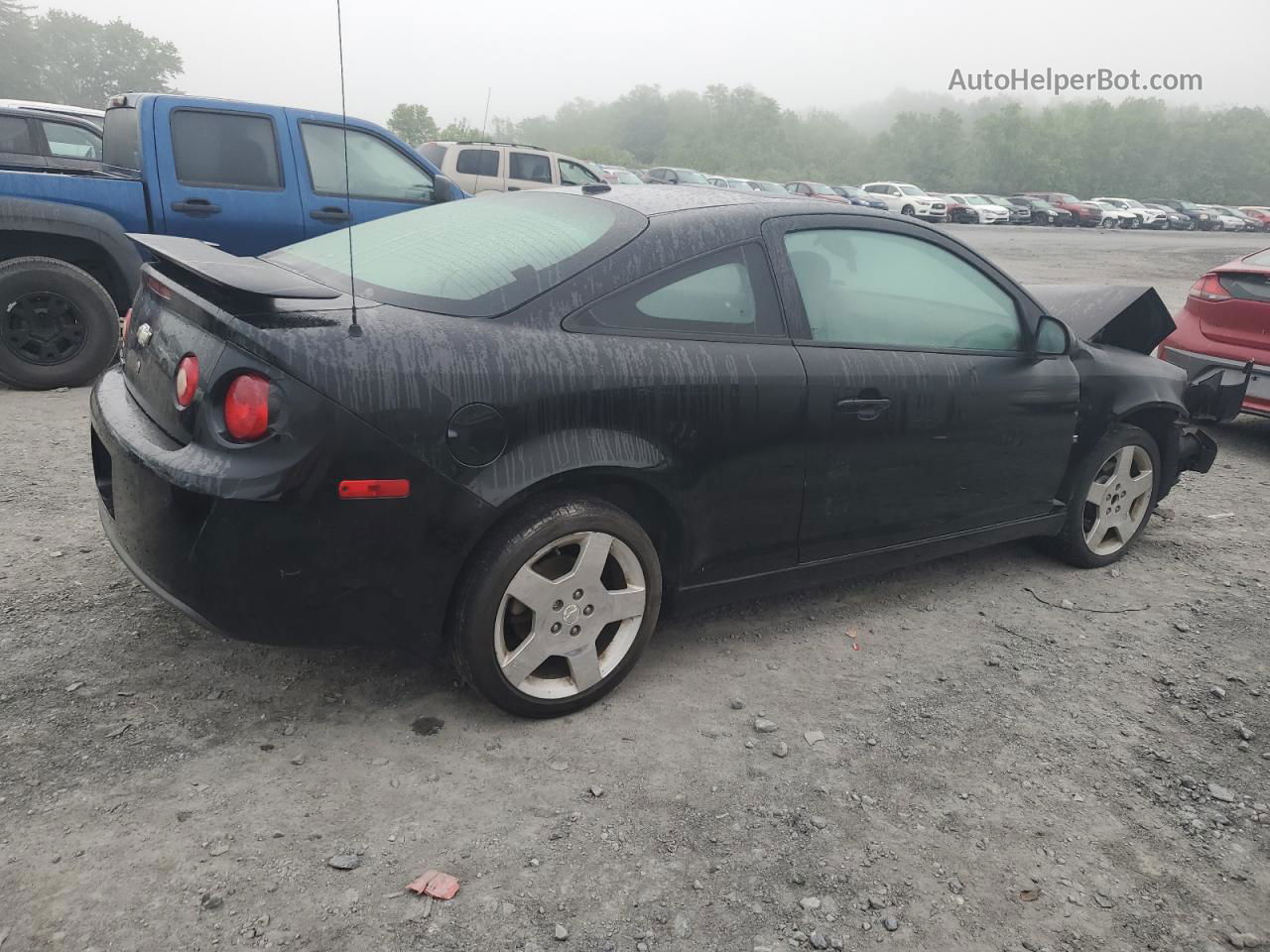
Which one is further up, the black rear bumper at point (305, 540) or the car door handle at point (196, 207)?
the car door handle at point (196, 207)

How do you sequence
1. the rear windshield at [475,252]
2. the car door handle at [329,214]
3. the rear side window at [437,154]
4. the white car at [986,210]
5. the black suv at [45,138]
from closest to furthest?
the rear windshield at [475,252]
the car door handle at [329,214]
the black suv at [45,138]
the rear side window at [437,154]
the white car at [986,210]

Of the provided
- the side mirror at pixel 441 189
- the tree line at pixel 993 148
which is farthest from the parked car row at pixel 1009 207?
the tree line at pixel 993 148

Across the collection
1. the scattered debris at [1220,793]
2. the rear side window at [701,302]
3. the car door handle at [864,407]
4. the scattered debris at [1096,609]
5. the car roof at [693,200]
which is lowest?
the scattered debris at [1220,793]

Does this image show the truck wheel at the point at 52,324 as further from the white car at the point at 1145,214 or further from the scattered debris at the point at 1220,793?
the white car at the point at 1145,214

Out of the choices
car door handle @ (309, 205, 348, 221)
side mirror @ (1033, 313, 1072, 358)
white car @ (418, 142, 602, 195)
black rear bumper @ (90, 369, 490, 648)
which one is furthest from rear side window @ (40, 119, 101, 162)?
side mirror @ (1033, 313, 1072, 358)

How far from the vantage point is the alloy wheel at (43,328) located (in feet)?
19.0

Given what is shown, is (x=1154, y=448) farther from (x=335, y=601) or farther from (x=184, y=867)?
(x=184, y=867)

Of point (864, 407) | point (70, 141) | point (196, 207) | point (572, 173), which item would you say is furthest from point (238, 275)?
point (572, 173)

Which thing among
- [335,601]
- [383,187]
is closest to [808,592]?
[335,601]

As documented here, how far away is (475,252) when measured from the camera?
2.97 meters

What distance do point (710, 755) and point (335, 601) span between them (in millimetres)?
1122

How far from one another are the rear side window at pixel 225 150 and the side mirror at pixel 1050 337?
5009 mm

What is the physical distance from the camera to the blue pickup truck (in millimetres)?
5762

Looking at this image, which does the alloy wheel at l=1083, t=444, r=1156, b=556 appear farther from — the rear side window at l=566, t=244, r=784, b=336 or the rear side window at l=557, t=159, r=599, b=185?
the rear side window at l=557, t=159, r=599, b=185
